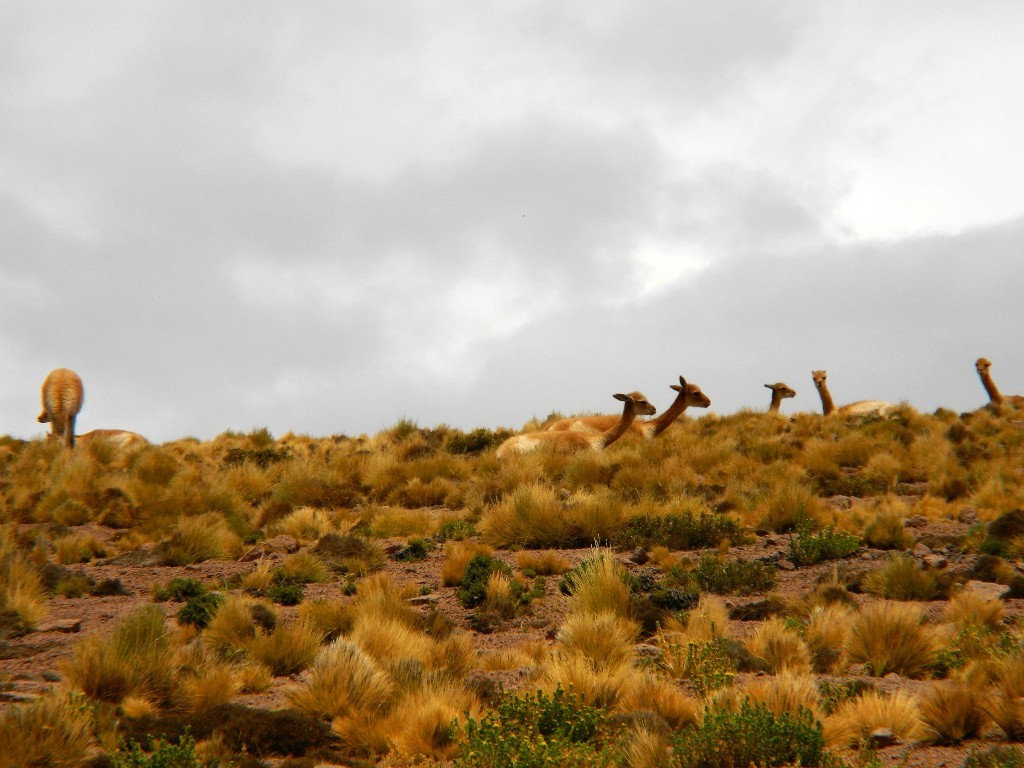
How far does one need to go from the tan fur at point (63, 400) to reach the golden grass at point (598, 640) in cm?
1765

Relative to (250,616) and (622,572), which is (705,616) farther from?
(250,616)

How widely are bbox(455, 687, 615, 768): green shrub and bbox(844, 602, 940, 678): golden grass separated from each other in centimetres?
268

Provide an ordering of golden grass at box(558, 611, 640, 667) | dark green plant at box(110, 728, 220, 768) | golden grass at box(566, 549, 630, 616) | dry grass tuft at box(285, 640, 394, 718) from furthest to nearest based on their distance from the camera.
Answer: golden grass at box(566, 549, 630, 616)
golden grass at box(558, 611, 640, 667)
dry grass tuft at box(285, 640, 394, 718)
dark green plant at box(110, 728, 220, 768)

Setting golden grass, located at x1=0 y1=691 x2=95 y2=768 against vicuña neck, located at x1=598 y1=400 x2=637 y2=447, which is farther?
vicuña neck, located at x1=598 y1=400 x2=637 y2=447

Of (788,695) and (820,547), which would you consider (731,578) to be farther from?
(788,695)

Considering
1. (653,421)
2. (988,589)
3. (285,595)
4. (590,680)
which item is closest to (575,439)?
(653,421)

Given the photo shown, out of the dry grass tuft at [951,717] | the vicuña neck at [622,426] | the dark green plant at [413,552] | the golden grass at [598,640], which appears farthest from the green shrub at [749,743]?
the vicuña neck at [622,426]

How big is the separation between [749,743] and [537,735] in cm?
120

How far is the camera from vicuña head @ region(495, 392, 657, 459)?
19.5m

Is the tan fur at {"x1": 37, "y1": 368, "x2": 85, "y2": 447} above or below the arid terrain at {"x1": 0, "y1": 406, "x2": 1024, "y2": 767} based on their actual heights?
above

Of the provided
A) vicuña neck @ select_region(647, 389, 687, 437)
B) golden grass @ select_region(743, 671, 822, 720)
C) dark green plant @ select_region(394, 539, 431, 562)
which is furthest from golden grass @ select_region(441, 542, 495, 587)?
vicuña neck @ select_region(647, 389, 687, 437)

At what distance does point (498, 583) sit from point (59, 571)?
5.25 m

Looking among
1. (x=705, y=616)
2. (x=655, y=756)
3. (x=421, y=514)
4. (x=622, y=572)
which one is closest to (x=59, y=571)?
(x=421, y=514)

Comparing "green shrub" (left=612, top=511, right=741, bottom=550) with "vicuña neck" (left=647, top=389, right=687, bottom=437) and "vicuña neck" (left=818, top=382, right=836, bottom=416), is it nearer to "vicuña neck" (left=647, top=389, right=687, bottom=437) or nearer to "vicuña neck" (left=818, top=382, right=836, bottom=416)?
"vicuña neck" (left=647, top=389, right=687, bottom=437)
